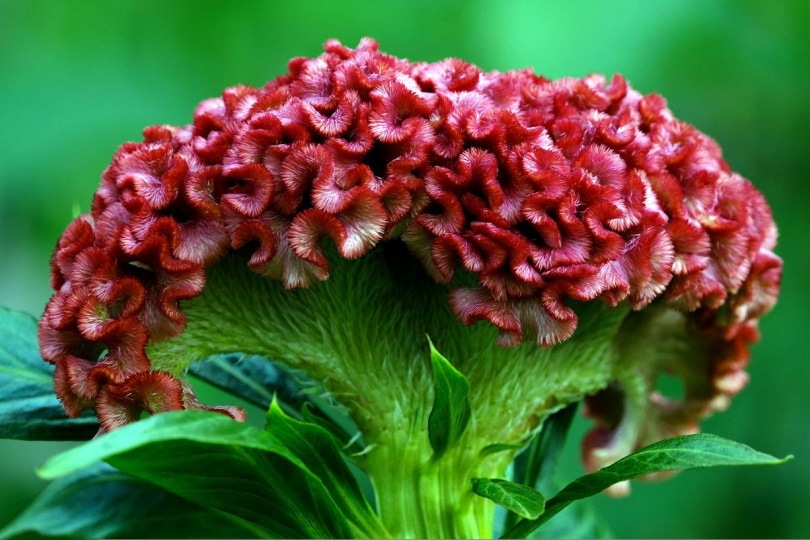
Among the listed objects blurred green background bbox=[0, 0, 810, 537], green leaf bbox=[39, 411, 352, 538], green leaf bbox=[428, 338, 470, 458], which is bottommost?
green leaf bbox=[39, 411, 352, 538]

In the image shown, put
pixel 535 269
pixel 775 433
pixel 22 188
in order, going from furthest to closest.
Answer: pixel 775 433
pixel 22 188
pixel 535 269

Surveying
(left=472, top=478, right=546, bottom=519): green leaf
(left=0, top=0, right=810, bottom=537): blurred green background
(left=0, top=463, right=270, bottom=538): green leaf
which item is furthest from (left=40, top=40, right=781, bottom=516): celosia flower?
(left=0, top=0, right=810, bottom=537): blurred green background

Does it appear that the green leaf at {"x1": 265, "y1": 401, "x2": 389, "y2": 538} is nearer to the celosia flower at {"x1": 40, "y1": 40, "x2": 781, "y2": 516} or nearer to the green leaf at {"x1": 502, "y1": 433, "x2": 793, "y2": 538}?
the celosia flower at {"x1": 40, "y1": 40, "x2": 781, "y2": 516}

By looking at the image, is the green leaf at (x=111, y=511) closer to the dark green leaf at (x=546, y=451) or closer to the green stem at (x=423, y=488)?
the green stem at (x=423, y=488)

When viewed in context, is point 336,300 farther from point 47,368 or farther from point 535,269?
point 47,368

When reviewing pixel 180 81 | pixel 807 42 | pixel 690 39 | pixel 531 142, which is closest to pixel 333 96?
pixel 531 142

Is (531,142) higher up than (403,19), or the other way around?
(403,19)

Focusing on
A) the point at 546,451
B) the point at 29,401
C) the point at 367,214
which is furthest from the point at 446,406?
the point at 29,401
